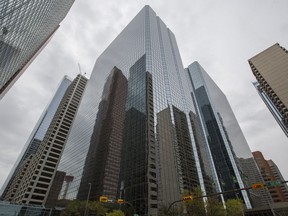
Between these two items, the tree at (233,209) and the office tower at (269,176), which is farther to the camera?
the office tower at (269,176)

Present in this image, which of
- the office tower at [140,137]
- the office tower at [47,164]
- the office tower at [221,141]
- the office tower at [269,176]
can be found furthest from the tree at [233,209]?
the office tower at [269,176]

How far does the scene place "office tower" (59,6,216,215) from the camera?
52.5 m

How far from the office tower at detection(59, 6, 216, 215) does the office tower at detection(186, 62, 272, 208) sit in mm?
48899

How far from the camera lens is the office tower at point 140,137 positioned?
52.5 m

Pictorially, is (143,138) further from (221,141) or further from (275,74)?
(221,141)

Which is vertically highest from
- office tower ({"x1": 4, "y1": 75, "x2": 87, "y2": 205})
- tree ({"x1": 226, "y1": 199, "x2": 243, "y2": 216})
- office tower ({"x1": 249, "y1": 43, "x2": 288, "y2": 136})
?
office tower ({"x1": 249, "y1": 43, "x2": 288, "y2": 136})

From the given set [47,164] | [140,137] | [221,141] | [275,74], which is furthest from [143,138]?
[221,141]

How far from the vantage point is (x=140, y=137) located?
59656 millimetres

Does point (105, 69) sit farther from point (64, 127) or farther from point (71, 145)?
point (71, 145)

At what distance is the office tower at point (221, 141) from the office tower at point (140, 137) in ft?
160

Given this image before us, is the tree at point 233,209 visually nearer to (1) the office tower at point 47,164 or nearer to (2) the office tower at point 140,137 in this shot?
(2) the office tower at point 140,137

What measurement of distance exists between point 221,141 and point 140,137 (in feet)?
306

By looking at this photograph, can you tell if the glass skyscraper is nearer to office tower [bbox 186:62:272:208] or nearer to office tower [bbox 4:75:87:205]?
office tower [bbox 186:62:272:208]

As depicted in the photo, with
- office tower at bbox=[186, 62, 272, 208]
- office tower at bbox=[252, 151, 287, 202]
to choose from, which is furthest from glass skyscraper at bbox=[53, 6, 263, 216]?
office tower at bbox=[252, 151, 287, 202]
